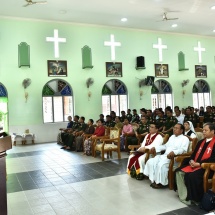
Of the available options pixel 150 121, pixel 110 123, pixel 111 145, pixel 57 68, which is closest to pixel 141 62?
pixel 57 68

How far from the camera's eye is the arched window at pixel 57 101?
11016 millimetres

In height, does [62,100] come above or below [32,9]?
below

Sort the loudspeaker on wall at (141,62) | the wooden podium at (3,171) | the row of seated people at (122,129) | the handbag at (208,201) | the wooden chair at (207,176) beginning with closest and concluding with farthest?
the wooden podium at (3,171)
the handbag at (208,201)
the wooden chair at (207,176)
the row of seated people at (122,129)
the loudspeaker on wall at (141,62)

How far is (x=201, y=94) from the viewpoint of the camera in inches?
582

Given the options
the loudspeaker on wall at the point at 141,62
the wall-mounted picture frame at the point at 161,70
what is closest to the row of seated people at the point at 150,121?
the loudspeaker on wall at the point at 141,62

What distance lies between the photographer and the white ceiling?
31.0 ft

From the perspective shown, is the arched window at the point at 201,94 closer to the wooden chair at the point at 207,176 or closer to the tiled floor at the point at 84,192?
the tiled floor at the point at 84,192

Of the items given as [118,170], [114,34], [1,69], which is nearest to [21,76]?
[1,69]

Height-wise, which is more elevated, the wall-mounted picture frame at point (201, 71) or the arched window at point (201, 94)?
the wall-mounted picture frame at point (201, 71)

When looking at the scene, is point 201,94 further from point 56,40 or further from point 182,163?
point 182,163

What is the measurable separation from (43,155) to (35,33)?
556 cm

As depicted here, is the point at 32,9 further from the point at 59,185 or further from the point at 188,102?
the point at 188,102

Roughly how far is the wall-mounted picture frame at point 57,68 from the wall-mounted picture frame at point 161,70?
4853 mm

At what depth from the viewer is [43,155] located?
7.83m
